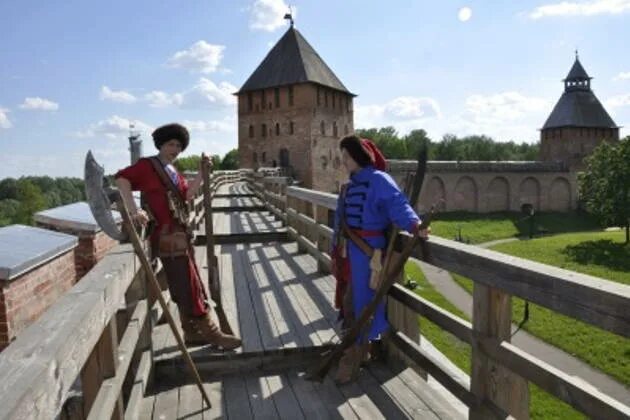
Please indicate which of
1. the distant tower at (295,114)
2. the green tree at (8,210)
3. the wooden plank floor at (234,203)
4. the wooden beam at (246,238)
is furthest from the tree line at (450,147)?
the wooden beam at (246,238)

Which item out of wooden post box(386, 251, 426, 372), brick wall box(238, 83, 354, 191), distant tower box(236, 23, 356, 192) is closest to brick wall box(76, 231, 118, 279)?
wooden post box(386, 251, 426, 372)

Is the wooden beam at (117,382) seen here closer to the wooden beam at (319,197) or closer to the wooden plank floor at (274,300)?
the wooden plank floor at (274,300)

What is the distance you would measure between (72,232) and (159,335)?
122 cm

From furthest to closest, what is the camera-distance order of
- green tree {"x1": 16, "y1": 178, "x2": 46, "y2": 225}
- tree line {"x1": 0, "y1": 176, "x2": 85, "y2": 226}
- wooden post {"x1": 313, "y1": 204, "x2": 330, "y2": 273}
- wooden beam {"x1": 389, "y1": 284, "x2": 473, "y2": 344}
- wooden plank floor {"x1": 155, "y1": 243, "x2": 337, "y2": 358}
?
tree line {"x1": 0, "y1": 176, "x2": 85, "y2": 226}
green tree {"x1": 16, "y1": 178, "x2": 46, "y2": 225}
wooden post {"x1": 313, "y1": 204, "x2": 330, "y2": 273}
wooden plank floor {"x1": 155, "y1": 243, "x2": 337, "y2": 358}
wooden beam {"x1": 389, "y1": 284, "x2": 473, "y2": 344}

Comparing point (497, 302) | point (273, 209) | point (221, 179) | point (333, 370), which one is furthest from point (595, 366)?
point (221, 179)

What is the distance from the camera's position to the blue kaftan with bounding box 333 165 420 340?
10.4 feet

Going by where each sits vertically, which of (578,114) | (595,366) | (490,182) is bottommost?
(595,366)

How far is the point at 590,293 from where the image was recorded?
169 centimetres

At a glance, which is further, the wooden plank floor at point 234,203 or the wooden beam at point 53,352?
the wooden plank floor at point 234,203

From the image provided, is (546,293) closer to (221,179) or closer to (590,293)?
(590,293)

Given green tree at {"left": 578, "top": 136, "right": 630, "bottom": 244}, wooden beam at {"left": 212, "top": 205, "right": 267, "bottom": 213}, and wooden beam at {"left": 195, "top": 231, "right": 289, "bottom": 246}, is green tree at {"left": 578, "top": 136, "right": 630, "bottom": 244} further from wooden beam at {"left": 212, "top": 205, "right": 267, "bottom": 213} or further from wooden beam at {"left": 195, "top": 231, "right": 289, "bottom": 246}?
wooden beam at {"left": 195, "top": 231, "right": 289, "bottom": 246}

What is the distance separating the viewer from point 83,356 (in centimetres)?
165

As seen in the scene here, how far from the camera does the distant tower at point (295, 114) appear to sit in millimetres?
43500

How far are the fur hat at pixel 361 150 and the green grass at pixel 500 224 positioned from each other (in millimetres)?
33222
